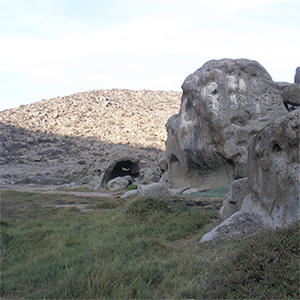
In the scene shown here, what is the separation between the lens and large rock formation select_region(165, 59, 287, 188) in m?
14.4

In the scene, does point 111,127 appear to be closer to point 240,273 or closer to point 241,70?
point 241,70

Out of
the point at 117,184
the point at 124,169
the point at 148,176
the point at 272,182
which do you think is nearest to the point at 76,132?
the point at 124,169

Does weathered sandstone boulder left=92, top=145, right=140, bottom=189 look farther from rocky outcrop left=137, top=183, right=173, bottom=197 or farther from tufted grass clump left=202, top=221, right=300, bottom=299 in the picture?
tufted grass clump left=202, top=221, right=300, bottom=299

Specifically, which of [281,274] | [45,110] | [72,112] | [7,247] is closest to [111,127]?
[72,112]

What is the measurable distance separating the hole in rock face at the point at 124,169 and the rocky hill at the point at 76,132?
1675mm

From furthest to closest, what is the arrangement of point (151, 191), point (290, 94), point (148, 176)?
point (148, 176)
point (290, 94)
point (151, 191)

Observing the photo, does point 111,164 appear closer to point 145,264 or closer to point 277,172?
point 277,172

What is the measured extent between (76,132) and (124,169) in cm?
2002

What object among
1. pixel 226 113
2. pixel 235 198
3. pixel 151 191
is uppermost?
pixel 226 113

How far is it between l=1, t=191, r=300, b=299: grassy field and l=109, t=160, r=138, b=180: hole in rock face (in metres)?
14.7

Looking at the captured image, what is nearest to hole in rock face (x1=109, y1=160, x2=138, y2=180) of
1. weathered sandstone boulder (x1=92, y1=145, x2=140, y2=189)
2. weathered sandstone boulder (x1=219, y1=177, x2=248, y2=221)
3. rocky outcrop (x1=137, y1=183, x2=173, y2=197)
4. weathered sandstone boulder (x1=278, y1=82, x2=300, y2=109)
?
weathered sandstone boulder (x1=92, y1=145, x2=140, y2=189)

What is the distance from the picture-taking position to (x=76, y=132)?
1606 inches

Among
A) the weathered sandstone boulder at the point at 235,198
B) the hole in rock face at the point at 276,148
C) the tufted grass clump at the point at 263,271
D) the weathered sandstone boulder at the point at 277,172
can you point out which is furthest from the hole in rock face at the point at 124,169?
the tufted grass clump at the point at 263,271

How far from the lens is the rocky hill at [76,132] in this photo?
2722cm
